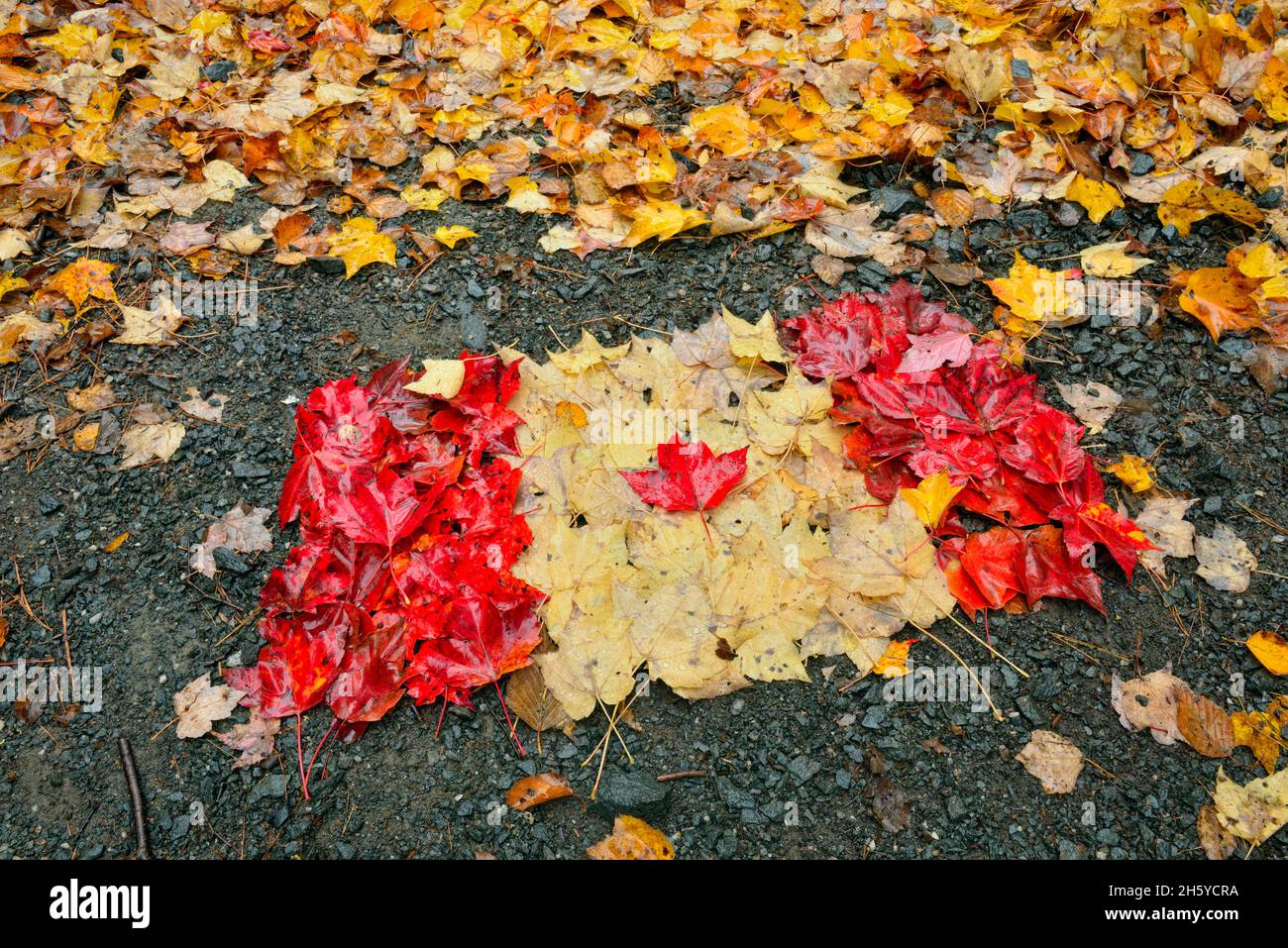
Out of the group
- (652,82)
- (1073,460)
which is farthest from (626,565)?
(652,82)

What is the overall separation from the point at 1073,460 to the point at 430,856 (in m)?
1.82

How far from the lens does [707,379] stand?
2326mm

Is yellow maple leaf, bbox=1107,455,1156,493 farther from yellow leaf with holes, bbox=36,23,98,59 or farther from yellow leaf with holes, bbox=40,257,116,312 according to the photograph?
yellow leaf with holes, bbox=36,23,98,59

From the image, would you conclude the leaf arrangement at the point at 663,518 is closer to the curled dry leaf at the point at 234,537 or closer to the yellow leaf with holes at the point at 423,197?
the curled dry leaf at the point at 234,537

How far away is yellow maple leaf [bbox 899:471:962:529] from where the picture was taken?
199 centimetres

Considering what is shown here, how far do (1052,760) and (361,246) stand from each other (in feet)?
8.49

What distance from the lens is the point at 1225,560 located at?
2033 mm

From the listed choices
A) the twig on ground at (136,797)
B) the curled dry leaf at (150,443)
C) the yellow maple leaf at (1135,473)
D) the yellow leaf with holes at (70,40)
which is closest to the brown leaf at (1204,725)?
the yellow maple leaf at (1135,473)

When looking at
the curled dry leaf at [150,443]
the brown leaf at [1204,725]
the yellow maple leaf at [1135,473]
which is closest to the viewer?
the brown leaf at [1204,725]

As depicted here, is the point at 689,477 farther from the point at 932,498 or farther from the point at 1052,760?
the point at 1052,760

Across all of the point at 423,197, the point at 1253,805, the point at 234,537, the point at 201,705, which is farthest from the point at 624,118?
the point at 1253,805

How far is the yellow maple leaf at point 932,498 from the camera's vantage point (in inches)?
78.2

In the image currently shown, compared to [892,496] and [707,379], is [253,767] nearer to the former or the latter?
[707,379]

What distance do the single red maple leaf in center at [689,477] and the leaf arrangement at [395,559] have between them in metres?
0.34
